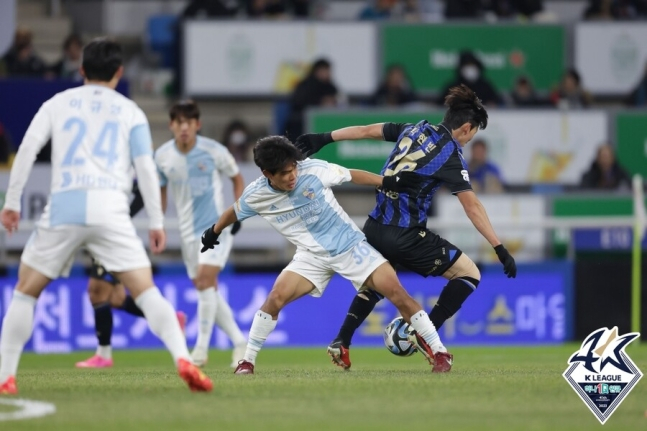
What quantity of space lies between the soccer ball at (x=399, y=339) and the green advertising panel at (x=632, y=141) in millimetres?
8990

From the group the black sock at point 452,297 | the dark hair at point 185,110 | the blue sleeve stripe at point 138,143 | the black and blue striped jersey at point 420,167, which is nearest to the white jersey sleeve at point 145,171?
the blue sleeve stripe at point 138,143

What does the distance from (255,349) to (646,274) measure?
783 centimetres

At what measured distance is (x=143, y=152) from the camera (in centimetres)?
702

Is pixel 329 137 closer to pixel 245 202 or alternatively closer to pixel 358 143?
pixel 245 202

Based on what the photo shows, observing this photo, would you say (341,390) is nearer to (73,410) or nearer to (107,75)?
(73,410)

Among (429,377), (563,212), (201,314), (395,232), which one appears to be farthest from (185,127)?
(563,212)

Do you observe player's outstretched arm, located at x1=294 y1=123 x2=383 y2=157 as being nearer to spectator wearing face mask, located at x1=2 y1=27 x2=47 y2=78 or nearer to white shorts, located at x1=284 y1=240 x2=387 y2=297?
white shorts, located at x1=284 y1=240 x2=387 y2=297

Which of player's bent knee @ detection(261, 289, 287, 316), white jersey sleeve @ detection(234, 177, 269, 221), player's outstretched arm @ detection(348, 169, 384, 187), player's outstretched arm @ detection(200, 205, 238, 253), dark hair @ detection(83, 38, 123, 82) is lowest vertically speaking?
player's bent knee @ detection(261, 289, 287, 316)

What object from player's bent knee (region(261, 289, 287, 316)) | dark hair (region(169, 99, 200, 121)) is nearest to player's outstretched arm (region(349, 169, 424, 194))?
player's bent knee (region(261, 289, 287, 316))

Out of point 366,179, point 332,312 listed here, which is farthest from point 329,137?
point 332,312

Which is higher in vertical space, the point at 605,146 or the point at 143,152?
the point at 143,152

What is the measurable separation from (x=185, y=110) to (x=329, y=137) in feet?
8.31

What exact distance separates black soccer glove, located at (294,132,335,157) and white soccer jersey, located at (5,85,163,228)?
2044 millimetres

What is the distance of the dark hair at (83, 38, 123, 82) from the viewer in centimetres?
707
